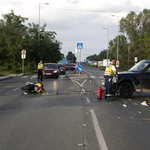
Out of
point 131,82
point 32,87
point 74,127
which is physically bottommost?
point 74,127

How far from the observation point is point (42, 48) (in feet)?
159

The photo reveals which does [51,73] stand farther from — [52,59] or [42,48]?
[52,59]

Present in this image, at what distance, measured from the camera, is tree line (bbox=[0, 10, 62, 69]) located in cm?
3669

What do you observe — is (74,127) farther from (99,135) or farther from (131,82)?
(131,82)

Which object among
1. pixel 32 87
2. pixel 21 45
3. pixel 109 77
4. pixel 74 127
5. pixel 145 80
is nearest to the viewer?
pixel 74 127

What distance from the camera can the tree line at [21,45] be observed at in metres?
36.7

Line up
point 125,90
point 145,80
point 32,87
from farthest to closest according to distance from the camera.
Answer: point 32,87, point 125,90, point 145,80

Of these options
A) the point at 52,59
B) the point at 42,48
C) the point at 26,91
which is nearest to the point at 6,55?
the point at 42,48

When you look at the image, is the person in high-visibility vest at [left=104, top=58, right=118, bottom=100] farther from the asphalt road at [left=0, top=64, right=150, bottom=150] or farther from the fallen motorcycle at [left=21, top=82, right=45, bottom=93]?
the fallen motorcycle at [left=21, top=82, right=45, bottom=93]

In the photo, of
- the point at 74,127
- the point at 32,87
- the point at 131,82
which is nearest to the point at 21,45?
the point at 32,87

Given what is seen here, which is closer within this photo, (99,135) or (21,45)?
(99,135)

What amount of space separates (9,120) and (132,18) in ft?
228

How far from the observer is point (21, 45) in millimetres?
37156

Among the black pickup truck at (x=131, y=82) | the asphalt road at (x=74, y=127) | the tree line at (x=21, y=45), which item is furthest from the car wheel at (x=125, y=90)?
the tree line at (x=21, y=45)
